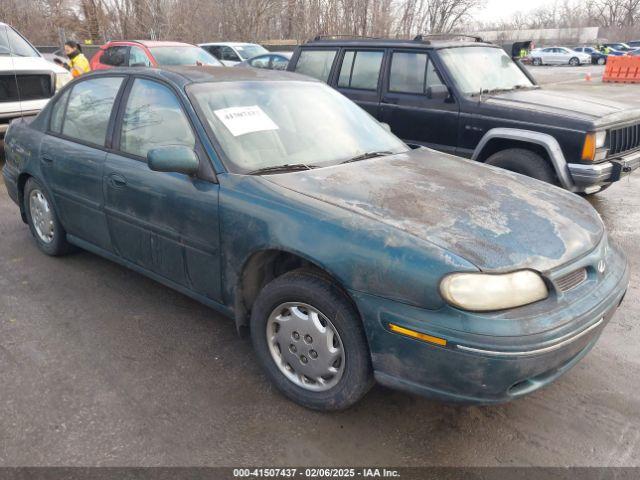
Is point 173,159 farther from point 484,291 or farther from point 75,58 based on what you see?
point 75,58

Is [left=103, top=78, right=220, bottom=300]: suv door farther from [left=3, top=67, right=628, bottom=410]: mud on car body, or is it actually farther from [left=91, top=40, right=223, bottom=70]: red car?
[left=91, top=40, right=223, bottom=70]: red car

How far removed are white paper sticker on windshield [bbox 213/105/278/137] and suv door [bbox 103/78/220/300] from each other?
213mm

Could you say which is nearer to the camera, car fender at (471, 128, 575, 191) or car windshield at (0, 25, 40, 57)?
car fender at (471, 128, 575, 191)

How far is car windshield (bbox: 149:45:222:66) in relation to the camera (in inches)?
409

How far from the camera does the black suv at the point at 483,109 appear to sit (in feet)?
17.2

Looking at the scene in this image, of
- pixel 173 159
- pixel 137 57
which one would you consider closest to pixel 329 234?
pixel 173 159

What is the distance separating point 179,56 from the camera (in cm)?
1054

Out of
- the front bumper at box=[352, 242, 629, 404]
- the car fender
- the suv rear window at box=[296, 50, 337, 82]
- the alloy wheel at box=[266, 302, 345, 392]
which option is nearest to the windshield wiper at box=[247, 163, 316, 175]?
the alloy wheel at box=[266, 302, 345, 392]

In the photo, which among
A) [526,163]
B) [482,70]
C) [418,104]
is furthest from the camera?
[482,70]

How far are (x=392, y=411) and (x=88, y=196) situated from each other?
2540mm

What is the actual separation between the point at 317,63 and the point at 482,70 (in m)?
2.17

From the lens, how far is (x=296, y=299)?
103 inches

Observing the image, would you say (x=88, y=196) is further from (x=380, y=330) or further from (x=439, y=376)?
(x=439, y=376)

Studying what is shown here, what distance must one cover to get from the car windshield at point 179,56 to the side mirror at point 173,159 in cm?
817
